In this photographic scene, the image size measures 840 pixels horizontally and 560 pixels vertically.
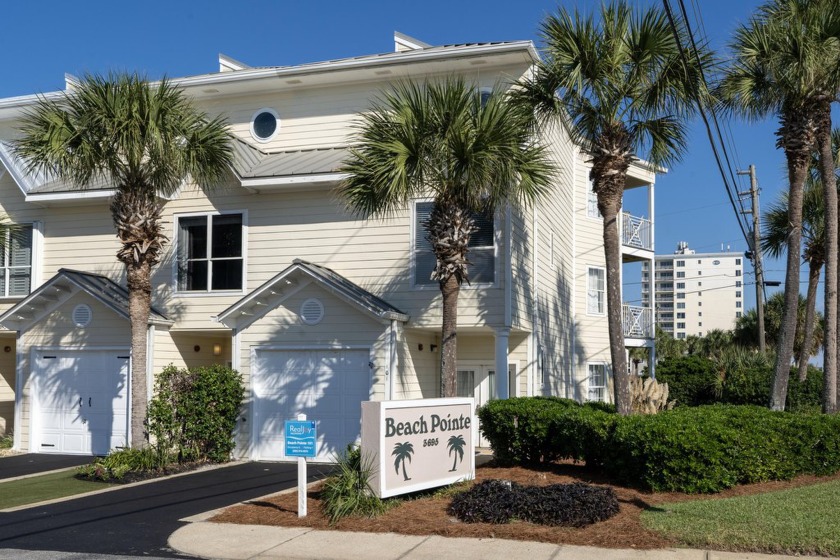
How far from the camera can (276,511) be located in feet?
39.4

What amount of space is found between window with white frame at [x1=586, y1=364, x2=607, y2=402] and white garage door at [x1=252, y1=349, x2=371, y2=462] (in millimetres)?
9992

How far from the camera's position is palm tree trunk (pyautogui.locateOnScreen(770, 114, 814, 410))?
53.3 ft

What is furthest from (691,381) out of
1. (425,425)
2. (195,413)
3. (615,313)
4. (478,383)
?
(425,425)

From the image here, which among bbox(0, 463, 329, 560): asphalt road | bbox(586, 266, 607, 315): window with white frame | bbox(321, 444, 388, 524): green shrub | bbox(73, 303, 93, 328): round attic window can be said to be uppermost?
bbox(586, 266, 607, 315): window with white frame

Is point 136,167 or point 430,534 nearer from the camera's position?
point 430,534

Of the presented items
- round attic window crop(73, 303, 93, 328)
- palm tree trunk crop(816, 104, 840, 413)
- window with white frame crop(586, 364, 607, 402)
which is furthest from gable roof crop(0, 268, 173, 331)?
palm tree trunk crop(816, 104, 840, 413)

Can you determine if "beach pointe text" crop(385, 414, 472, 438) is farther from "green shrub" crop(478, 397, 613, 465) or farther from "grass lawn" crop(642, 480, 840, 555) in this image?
"grass lawn" crop(642, 480, 840, 555)

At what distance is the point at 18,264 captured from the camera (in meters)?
21.2

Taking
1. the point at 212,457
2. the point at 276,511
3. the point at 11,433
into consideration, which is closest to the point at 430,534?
the point at 276,511

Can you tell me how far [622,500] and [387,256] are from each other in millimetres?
8362

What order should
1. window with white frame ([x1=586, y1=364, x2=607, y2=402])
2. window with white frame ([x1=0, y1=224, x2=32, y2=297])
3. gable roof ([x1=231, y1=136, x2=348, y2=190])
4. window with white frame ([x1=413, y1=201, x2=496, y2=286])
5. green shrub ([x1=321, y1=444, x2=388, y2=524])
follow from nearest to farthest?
green shrub ([x1=321, y1=444, x2=388, y2=524]), window with white frame ([x1=413, y1=201, x2=496, y2=286]), gable roof ([x1=231, y1=136, x2=348, y2=190]), window with white frame ([x1=0, y1=224, x2=32, y2=297]), window with white frame ([x1=586, y1=364, x2=607, y2=402])

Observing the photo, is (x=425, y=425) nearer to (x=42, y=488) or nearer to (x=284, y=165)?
(x=42, y=488)

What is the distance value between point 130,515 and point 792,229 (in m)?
12.4

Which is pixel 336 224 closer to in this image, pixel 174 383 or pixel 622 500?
pixel 174 383
